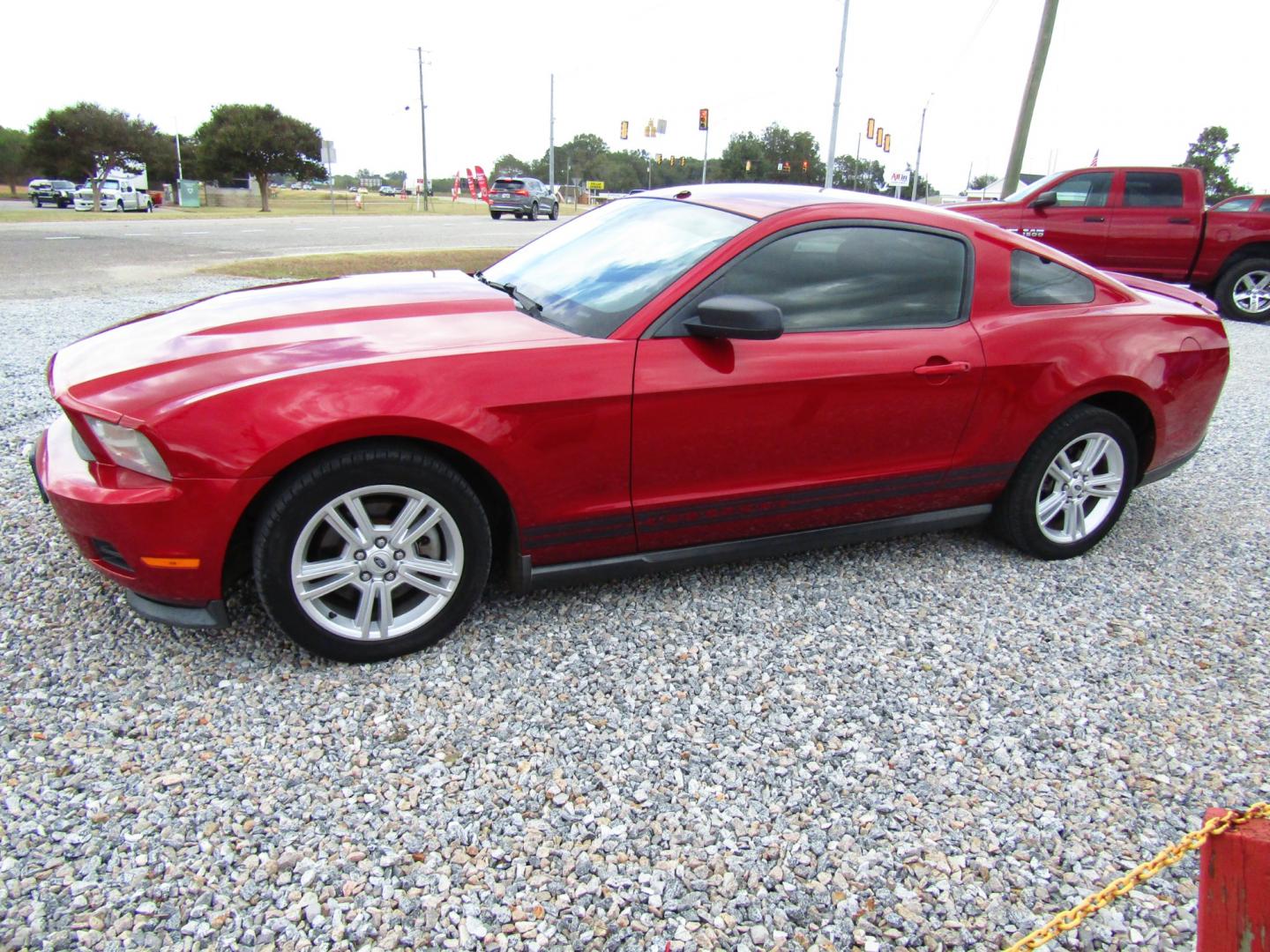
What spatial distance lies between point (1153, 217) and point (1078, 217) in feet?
2.96

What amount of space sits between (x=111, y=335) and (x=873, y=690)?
2.92m

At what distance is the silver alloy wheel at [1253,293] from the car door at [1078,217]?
1.99m

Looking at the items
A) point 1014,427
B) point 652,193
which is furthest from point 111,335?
point 1014,427

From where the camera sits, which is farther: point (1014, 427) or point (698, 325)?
point (1014, 427)

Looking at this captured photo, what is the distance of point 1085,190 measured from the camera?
11219 millimetres

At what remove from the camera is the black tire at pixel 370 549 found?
8.66 feet

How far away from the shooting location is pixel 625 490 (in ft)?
10.0

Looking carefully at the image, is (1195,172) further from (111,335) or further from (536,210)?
(536,210)

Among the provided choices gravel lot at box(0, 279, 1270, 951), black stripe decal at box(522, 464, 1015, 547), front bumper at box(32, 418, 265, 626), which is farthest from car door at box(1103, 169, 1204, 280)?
front bumper at box(32, 418, 265, 626)

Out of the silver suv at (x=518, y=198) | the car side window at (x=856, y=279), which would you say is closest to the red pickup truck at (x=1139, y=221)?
the car side window at (x=856, y=279)

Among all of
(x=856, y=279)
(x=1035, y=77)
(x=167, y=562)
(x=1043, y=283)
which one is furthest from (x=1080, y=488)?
(x=1035, y=77)

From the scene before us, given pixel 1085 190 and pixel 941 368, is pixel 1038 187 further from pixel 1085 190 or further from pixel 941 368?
pixel 941 368

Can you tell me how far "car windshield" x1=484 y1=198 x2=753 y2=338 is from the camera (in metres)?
3.13

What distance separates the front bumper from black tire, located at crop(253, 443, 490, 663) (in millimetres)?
127
